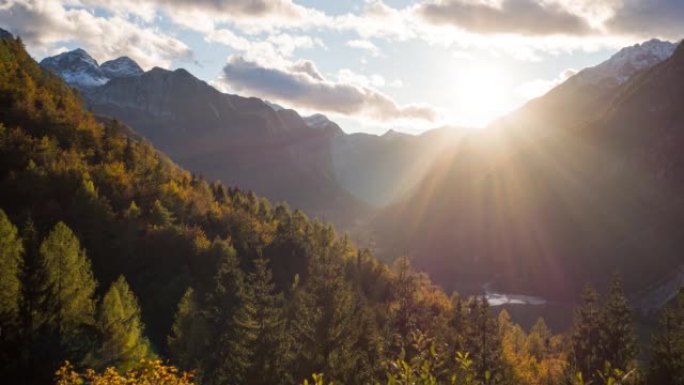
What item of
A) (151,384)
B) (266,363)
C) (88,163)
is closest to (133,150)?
(88,163)

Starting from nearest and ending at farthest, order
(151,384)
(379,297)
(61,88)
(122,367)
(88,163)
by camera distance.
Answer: (151,384)
(122,367)
(88,163)
(379,297)
(61,88)

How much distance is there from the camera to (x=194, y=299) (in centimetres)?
8394

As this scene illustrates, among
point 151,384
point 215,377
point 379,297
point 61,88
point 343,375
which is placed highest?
point 61,88

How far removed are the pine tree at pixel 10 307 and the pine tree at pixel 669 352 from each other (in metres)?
49.6

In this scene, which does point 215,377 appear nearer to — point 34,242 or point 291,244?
point 34,242

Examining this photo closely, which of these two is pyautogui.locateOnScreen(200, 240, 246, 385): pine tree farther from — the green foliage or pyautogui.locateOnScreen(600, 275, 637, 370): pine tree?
pyautogui.locateOnScreen(600, 275, 637, 370): pine tree

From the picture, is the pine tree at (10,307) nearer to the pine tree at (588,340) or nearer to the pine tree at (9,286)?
the pine tree at (9,286)

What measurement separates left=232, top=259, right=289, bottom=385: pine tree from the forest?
126mm

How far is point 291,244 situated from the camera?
431 feet

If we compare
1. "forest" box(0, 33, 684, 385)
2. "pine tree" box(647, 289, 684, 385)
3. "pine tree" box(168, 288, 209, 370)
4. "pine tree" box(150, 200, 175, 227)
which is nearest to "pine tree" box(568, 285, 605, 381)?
"forest" box(0, 33, 684, 385)

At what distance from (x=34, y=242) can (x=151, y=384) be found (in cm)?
3321

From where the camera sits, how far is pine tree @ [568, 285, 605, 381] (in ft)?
205

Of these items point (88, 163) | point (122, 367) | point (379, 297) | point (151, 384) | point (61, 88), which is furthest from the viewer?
point (61, 88)

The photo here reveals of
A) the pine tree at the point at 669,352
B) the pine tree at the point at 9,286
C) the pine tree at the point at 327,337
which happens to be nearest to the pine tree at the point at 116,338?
the pine tree at the point at 9,286
